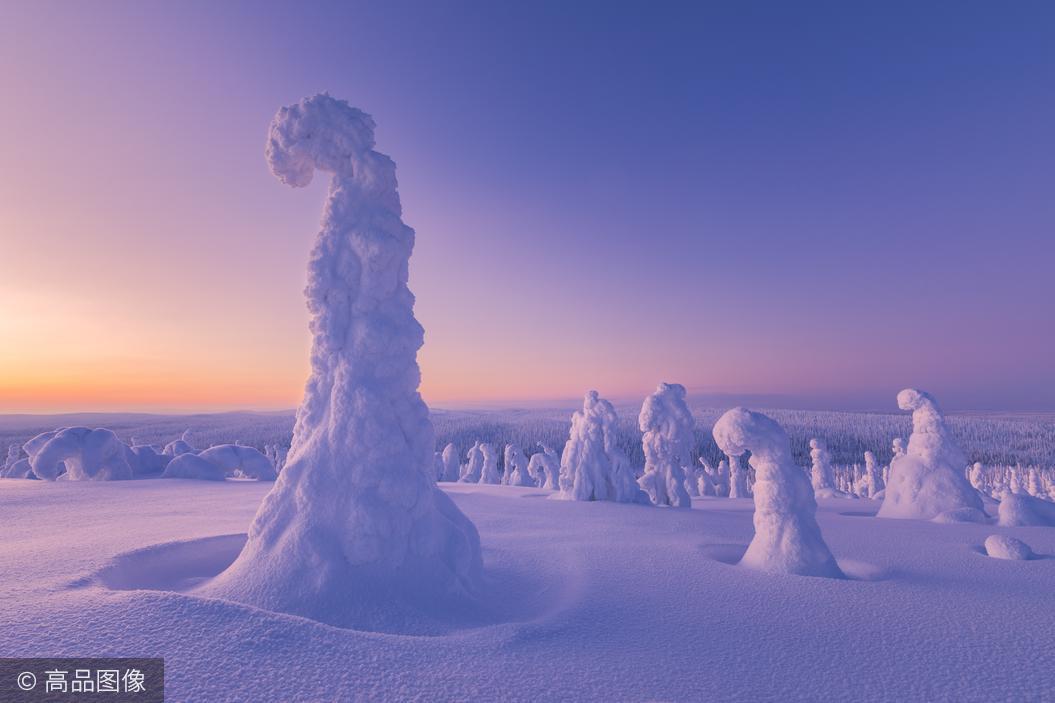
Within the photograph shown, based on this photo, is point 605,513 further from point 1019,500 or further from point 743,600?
point 1019,500

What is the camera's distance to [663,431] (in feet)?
91.8

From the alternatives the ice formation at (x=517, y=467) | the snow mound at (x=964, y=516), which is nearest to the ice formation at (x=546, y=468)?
the ice formation at (x=517, y=467)

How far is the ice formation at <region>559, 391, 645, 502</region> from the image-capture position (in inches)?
896

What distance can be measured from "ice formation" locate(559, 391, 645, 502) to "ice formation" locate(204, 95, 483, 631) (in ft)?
48.3

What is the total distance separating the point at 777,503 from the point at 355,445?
7.98m

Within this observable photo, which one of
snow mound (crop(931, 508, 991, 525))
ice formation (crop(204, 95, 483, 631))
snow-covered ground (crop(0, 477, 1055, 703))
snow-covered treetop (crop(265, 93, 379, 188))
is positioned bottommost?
snow mound (crop(931, 508, 991, 525))

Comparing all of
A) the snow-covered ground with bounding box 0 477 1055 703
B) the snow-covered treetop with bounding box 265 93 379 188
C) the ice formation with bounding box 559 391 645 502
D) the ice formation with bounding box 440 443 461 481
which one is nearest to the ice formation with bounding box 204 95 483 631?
the snow-covered treetop with bounding box 265 93 379 188

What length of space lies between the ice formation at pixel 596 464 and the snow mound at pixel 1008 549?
13387 mm

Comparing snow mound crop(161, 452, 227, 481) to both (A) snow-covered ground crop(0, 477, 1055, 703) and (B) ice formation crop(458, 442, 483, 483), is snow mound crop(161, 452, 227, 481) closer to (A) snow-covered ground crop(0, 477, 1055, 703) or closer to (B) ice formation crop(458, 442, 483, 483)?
(A) snow-covered ground crop(0, 477, 1055, 703)

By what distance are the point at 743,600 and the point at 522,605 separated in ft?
10.8

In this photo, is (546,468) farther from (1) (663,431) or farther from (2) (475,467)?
(1) (663,431)

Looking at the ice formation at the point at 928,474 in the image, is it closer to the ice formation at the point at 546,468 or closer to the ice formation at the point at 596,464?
the ice formation at the point at 596,464

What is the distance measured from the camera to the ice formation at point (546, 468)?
178 feet

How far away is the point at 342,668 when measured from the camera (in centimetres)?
457
